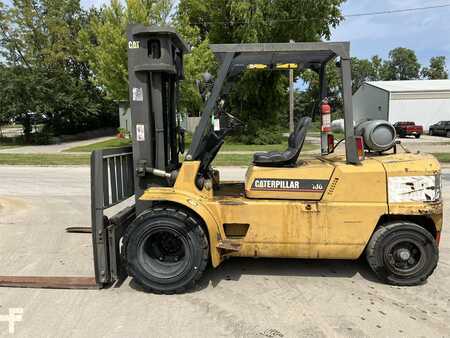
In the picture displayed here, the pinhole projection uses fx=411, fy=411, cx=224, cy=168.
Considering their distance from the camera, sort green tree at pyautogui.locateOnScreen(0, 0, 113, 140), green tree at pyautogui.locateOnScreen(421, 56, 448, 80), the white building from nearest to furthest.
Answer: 1. green tree at pyautogui.locateOnScreen(0, 0, 113, 140)
2. the white building
3. green tree at pyautogui.locateOnScreen(421, 56, 448, 80)

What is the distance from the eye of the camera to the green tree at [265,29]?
84.2 feet

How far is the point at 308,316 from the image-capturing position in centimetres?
367

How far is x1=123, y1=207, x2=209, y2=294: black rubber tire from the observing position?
163 inches

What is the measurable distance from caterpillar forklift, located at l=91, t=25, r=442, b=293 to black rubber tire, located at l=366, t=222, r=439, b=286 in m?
0.01


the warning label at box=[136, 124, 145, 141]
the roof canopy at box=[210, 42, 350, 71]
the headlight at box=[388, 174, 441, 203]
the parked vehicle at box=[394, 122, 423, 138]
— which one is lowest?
the parked vehicle at box=[394, 122, 423, 138]

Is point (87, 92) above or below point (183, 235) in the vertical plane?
above

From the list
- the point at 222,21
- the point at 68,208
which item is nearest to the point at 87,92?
the point at 222,21

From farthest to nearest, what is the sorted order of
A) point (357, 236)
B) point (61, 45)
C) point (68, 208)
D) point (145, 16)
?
point (61, 45) < point (145, 16) < point (68, 208) < point (357, 236)

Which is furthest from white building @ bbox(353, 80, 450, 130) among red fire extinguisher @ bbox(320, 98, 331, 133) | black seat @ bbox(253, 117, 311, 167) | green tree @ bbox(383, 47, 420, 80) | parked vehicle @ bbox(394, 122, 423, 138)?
green tree @ bbox(383, 47, 420, 80)

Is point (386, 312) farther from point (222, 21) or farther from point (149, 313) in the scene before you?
point (222, 21)

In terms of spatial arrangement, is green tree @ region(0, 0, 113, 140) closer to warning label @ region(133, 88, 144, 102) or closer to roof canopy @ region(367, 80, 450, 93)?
warning label @ region(133, 88, 144, 102)

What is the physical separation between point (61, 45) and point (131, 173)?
31841 millimetres

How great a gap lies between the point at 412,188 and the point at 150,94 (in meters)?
2.91

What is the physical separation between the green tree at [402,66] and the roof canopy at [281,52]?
10685 cm
